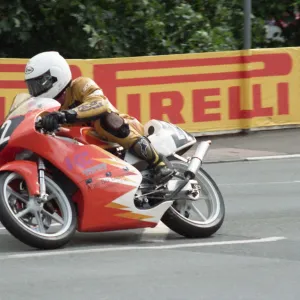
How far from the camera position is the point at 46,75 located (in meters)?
7.77

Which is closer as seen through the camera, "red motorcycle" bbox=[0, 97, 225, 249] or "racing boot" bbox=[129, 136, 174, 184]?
"red motorcycle" bbox=[0, 97, 225, 249]

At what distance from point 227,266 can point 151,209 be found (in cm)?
107

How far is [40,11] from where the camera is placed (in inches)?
797

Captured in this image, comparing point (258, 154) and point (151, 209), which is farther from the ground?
point (151, 209)

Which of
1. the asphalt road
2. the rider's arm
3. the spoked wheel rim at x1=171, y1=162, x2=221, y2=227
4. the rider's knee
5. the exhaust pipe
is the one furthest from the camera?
the spoked wheel rim at x1=171, y1=162, x2=221, y2=227

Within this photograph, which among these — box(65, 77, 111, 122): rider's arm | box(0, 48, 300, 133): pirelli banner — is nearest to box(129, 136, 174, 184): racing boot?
box(65, 77, 111, 122): rider's arm

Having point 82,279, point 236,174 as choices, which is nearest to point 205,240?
point 82,279

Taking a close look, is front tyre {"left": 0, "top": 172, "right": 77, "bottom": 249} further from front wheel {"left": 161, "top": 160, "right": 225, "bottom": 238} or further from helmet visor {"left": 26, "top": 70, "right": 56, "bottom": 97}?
front wheel {"left": 161, "top": 160, "right": 225, "bottom": 238}

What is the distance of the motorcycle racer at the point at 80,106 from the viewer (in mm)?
7738

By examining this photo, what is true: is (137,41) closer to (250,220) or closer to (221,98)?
(221,98)

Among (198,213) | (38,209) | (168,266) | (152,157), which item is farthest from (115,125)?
(168,266)

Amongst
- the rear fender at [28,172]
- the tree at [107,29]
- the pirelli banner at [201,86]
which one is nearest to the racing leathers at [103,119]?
the rear fender at [28,172]

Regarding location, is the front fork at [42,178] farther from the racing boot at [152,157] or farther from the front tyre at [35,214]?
the racing boot at [152,157]

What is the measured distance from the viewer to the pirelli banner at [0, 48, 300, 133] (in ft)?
53.1
